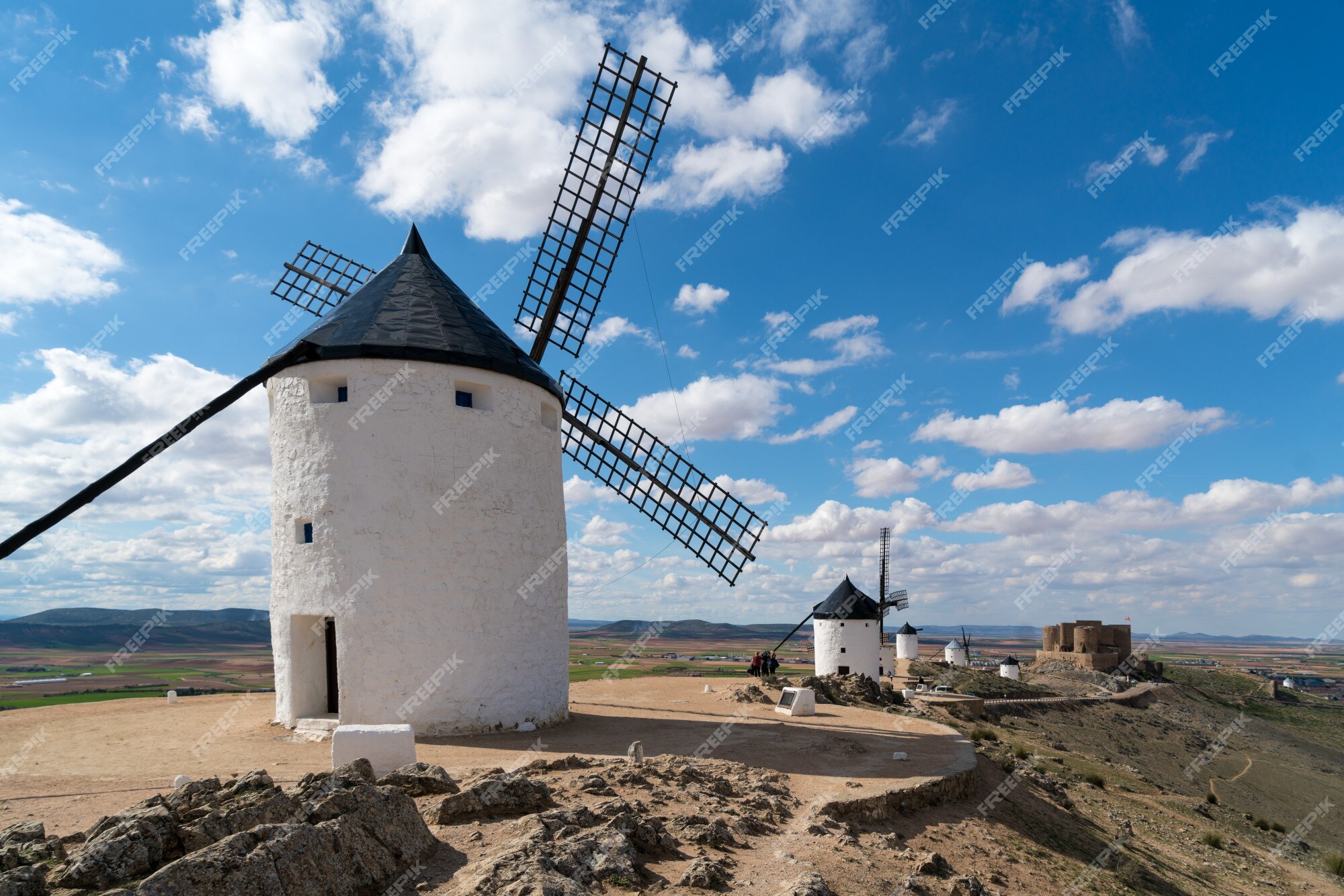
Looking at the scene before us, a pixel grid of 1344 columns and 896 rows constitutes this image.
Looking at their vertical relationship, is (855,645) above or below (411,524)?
below

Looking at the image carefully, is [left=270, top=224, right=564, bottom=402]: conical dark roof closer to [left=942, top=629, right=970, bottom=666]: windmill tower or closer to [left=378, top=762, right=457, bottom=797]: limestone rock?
[left=378, top=762, right=457, bottom=797]: limestone rock

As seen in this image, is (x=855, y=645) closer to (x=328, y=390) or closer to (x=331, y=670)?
(x=331, y=670)

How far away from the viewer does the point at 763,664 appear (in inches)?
891

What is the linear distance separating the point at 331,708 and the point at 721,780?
24.5ft

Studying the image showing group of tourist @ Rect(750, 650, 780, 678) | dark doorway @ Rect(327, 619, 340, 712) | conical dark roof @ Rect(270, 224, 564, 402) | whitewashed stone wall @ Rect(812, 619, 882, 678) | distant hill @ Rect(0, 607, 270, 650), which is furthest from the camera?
distant hill @ Rect(0, 607, 270, 650)

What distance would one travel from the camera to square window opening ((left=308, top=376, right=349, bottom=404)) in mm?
11602

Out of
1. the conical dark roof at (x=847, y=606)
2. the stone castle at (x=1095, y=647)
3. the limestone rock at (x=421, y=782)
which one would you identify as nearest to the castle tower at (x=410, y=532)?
the limestone rock at (x=421, y=782)

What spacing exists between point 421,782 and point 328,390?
7.08m

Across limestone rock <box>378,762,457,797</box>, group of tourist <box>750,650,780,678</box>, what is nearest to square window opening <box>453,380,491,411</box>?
limestone rock <box>378,762,457,797</box>

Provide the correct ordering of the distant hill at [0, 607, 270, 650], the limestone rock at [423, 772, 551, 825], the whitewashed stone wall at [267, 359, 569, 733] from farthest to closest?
1. the distant hill at [0, 607, 270, 650]
2. the whitewashed stone wall at [267, 359, 569, 733]
3. the limestone rock at [423, 772, 551, 825]

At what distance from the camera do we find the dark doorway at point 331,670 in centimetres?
1227

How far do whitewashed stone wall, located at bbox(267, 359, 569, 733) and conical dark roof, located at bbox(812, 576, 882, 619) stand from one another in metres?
18.5

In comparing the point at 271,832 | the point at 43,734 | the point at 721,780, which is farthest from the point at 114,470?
the point at 721,780

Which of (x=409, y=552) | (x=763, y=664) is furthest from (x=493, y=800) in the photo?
(x=763, y=664)
